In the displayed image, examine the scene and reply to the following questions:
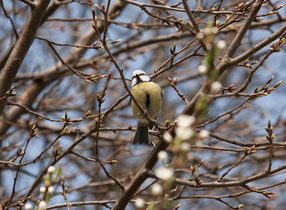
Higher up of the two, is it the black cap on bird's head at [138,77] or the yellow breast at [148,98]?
the black cap on bird's head at [138,77]

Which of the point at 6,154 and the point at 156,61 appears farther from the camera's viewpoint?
the point at 156,61

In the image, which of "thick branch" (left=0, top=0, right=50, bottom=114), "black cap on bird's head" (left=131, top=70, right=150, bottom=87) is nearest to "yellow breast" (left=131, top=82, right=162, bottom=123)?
"black cap on bird's head" (left=131, top=70, right=150, bottom=87)

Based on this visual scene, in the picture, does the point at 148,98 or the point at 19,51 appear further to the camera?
the point at 148,98

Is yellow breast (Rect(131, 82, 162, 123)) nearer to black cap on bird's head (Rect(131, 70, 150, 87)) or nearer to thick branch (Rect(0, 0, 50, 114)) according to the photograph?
black cap on bird's head (Rect(131, 70, 150, 87))

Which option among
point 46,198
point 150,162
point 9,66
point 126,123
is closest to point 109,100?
point 126,123

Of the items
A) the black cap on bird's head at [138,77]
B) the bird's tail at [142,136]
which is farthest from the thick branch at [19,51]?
the black cap on bird's head at [138,77]

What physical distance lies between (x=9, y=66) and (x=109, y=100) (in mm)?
3958

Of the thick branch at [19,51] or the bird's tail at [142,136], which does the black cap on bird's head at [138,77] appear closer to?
the bird's tail at [142,136]

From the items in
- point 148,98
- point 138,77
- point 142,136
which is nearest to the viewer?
point 142,136

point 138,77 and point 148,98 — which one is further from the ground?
point 138,77

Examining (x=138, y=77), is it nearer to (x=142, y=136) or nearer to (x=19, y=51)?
(x=142, y=136)

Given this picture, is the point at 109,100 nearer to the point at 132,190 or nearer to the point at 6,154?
the point at 6,154

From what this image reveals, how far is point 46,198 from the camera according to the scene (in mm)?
1714

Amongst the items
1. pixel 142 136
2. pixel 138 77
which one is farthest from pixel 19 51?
pixel 138 77
